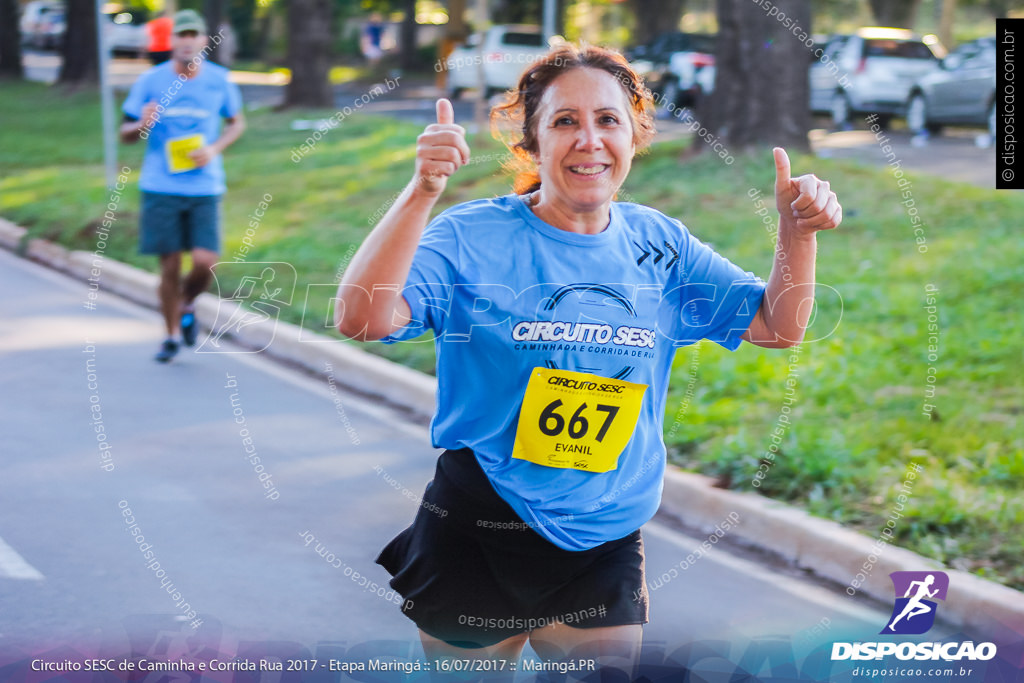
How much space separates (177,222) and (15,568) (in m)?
3.19

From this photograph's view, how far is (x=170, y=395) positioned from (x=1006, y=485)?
4.15 meters

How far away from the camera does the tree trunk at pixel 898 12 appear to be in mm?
33250

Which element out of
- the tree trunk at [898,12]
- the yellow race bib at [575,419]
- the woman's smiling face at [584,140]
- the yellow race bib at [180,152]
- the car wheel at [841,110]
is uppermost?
the woman's smiling face at [584,140]

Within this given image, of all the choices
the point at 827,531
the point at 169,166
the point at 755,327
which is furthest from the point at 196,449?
the point at 755,327

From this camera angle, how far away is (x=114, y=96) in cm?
2614

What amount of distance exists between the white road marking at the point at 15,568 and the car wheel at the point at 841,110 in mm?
14550

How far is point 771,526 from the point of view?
4848mm

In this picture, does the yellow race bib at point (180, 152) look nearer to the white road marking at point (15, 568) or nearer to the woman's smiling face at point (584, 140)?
the white road marking at point (15, 568)

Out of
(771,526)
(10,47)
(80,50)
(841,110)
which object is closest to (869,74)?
(841,110)

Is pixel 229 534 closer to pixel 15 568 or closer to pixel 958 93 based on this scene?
pixel 15 568

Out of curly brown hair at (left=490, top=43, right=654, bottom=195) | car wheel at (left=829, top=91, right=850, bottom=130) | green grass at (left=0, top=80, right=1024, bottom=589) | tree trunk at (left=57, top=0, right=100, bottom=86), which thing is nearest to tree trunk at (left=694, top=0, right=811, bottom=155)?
green grass at (left=0, top=80, right=1024, bottom=589)

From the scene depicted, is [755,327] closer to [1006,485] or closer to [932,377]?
[1006,485]

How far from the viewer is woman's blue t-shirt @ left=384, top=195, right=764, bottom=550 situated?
8.05 feet

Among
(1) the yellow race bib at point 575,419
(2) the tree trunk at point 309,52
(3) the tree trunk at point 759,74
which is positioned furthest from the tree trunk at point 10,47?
(1) the yellow race bib at point 575,419
